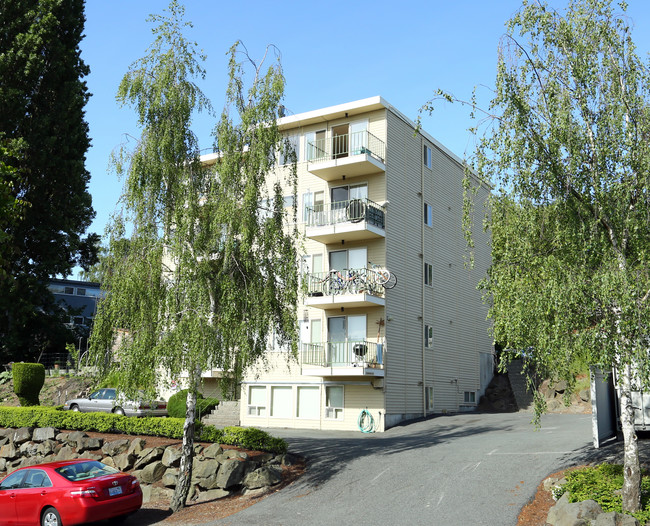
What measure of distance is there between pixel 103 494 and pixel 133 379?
258 cm

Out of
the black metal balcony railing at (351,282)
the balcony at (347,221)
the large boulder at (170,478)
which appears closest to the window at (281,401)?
the black metal balcony railing at (351,282)

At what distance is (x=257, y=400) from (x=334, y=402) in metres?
4.41

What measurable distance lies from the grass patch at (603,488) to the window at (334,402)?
1460 cm

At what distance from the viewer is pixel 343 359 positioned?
26297mm

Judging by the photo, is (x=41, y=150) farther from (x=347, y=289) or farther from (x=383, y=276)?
(x=383, y=276)

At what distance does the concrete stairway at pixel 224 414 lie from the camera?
97.4ft

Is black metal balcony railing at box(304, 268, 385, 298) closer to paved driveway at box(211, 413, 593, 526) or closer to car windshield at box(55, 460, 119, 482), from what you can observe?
paved driveway at box(211, 413, 593, 526)

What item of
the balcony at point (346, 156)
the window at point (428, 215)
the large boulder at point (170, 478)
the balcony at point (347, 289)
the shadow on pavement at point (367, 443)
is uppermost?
the balcony at point (346, 156)

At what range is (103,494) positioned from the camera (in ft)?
44.6

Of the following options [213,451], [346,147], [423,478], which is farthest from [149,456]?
[346,147]

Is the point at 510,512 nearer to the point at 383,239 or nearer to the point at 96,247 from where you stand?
the point at 383,239

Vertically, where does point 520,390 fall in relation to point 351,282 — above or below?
below

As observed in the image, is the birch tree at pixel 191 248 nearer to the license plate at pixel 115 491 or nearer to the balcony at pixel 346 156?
the license plate at pixel 115 491

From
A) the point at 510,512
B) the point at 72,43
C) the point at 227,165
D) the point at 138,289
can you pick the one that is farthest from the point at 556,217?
the point at 72,43
